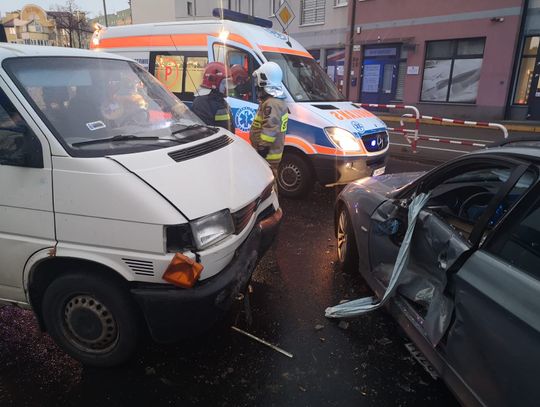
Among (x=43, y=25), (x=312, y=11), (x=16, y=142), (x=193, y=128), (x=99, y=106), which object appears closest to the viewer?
(x=16, y=142)

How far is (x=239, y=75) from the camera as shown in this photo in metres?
6.50

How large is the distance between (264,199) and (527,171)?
1.85 meters

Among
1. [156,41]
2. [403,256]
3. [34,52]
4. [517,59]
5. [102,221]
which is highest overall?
[517,59]

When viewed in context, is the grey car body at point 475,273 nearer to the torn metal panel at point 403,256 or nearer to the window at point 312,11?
the torn metal panel at point 403,256

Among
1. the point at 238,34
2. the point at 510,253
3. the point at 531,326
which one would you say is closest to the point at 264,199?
the point at 510,253

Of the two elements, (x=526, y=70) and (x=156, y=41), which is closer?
(x=156, y=41)

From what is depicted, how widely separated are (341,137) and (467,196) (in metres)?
3.08

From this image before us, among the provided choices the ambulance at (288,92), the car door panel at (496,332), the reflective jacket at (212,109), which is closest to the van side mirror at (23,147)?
the car door panel at (496,332)

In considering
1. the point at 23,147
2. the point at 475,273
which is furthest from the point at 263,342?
the point at 23,147

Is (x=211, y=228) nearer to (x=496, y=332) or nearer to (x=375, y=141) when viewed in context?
(x=496, y=332)

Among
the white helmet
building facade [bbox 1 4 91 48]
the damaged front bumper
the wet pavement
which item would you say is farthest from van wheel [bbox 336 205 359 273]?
building facade [bbox 1 4 91 48]

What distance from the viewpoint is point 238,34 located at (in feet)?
21.5

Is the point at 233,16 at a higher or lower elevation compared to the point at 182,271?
higher

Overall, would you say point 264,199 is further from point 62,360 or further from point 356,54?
point 356,54
